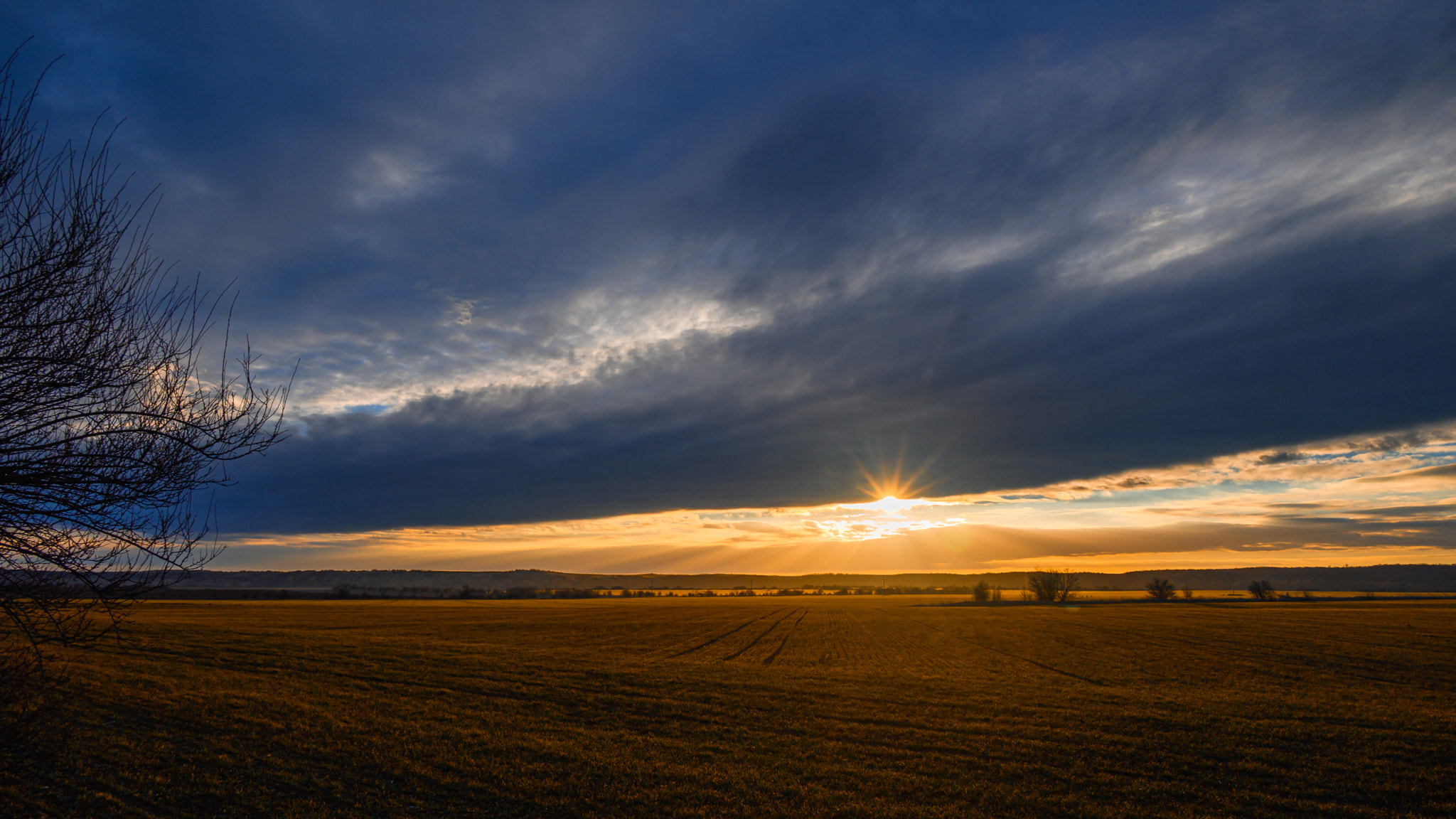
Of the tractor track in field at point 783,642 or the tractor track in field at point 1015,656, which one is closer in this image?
the tractor track in field at point 1015,656

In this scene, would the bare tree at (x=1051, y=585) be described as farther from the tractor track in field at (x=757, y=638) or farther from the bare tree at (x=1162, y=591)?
the tractor track in field at (x=757, y=638)

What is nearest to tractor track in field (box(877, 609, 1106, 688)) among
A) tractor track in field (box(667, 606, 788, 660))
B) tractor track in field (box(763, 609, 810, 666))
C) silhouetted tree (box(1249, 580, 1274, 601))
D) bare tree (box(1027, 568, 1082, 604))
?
tractor track in field (box(763, 609, 810, 666))

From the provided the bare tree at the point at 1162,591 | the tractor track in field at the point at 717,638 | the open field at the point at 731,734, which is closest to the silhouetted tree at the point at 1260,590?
A: the bare tree at the point at 1162,591

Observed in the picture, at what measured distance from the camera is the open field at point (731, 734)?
12.4 m

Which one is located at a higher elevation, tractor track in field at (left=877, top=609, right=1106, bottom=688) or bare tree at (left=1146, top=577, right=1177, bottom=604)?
tractor track in field at (left=877, top=609, right=1106, bottom=688)

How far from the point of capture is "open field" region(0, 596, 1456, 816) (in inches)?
490

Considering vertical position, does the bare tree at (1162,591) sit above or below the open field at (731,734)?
below

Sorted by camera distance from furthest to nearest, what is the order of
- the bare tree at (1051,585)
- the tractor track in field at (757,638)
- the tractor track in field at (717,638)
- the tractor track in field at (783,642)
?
the bare tree at (1051,585), the tractor track in field at (717,638), the tractor track in field at (757,638), the tractor track in field at (783,642)

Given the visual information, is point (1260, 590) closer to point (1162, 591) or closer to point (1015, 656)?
point (1162, 591)

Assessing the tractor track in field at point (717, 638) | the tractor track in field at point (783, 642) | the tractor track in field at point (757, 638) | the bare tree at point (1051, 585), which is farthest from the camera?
the bare tree at point (1051, 585)

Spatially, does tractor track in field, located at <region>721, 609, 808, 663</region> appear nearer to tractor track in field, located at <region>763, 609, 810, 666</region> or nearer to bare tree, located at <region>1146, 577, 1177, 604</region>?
tractor track in field, located at <region>763, 609, 810, 666</region>

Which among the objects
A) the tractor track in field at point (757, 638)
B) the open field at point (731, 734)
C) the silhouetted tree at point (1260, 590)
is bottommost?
the silhouetted tree at point (1260, 590)

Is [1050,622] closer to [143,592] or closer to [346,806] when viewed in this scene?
[346,806]

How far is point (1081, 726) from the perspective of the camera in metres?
18.6
